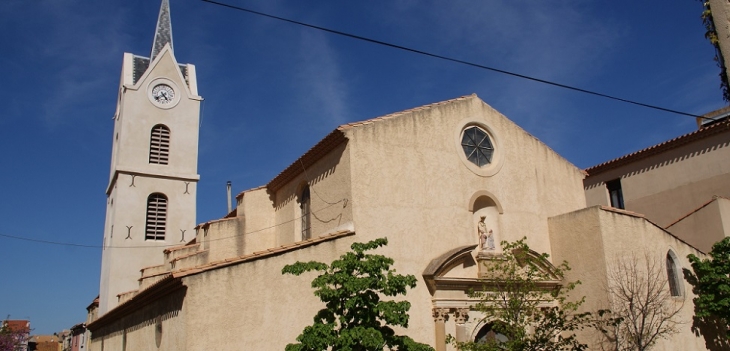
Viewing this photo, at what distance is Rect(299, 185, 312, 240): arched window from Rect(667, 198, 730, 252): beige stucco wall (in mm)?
13131

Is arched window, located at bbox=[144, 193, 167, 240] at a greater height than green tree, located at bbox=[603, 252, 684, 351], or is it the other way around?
arched window, located at bbox=[144, 193, 167, 240]

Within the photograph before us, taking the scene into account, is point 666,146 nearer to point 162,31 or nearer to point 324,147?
point 324,147

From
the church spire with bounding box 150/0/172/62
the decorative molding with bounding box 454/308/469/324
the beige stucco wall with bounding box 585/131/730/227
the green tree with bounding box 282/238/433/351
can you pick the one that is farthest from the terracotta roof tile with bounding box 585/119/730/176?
the church spire with bounding box 150/0/172/62

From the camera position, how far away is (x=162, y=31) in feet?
120

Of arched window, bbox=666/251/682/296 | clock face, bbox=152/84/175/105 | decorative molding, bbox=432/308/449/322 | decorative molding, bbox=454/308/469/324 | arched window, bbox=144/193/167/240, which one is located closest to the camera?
decorative molding, bbox=432/308/449/322

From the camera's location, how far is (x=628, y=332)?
16891 millimetres

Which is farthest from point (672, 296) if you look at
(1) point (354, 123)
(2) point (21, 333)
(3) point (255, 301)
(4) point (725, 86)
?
(2) point (21, 333)

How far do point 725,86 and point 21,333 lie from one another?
56.0 m

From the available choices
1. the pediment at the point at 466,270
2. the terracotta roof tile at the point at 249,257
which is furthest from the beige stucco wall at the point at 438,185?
the terracotta roof tile at the point at 249,257

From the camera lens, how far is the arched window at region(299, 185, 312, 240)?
18750 mm

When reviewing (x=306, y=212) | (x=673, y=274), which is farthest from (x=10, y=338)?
(x=673, y=274)

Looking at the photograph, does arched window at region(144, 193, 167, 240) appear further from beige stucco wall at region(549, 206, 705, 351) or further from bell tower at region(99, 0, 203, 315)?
beige stucco wall at region(549, 206, 705, 351)

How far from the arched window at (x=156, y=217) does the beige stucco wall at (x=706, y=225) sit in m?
21.9

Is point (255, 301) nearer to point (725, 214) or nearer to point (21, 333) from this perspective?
point (725, 214)
